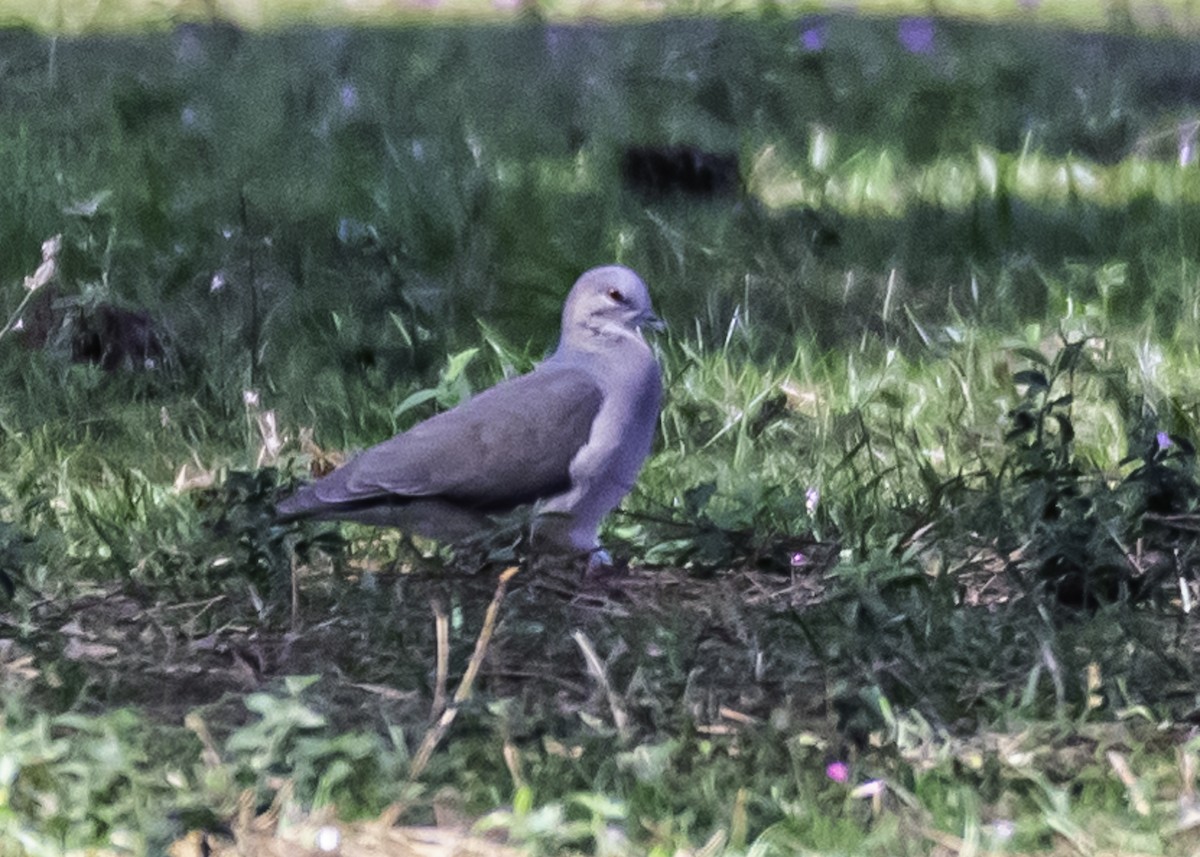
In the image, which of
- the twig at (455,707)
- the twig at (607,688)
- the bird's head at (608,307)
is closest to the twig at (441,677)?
the twig at (455,707)

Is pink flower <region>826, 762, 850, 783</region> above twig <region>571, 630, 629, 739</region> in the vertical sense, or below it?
below

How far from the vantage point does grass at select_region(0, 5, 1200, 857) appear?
3418 mm

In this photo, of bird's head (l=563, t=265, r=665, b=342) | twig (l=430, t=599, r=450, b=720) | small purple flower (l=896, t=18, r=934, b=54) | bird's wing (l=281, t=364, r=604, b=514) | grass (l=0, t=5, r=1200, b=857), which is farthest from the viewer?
small purple flower (l=896, t=18, r=934, b=54)

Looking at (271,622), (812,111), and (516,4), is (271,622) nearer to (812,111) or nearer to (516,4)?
(812,111)

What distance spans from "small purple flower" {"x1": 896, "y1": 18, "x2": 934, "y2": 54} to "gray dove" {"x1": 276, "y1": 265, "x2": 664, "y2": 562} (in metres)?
5.11

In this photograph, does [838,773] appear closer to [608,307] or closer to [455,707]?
[455,707]

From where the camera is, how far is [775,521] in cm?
482

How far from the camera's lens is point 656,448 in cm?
553

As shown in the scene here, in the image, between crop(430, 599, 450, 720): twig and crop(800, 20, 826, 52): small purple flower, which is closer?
crop(430, 599, 450, 720): twig

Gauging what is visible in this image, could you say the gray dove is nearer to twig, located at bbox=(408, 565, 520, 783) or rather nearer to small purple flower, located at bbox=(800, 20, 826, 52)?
twig, located at bbox=(408, 565, 520, 783)

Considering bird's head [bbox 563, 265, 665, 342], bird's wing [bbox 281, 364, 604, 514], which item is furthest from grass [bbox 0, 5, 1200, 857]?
bird's head [bbox 563, 265, 665, 342]

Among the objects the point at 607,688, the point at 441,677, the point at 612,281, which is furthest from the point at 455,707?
the point at 612,281

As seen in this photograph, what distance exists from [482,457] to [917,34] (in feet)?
19.3

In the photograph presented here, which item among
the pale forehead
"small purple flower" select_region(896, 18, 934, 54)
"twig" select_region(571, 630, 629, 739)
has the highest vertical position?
the pale forehead
